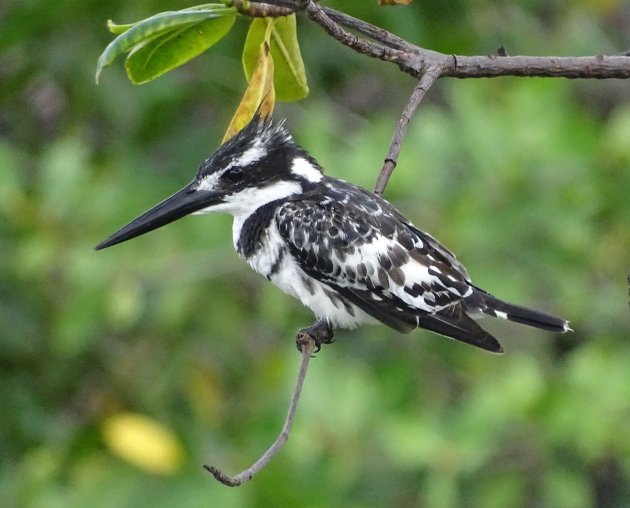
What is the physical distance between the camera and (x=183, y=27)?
7.78 ft

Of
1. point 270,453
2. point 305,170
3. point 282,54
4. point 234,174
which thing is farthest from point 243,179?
point 270,453

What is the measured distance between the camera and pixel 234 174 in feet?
9.93

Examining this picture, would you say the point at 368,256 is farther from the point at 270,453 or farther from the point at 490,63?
the point at 270,453

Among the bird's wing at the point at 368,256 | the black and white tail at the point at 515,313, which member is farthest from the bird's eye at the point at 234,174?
the black and white tail at the point at 515,313

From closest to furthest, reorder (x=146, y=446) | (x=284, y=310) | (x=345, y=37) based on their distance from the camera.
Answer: (x=345, y=37)
(x=146, y=446)
(x=284, y=310)

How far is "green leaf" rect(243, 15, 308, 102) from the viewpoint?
2.47 meters

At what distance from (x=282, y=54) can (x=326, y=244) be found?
0.61 meters

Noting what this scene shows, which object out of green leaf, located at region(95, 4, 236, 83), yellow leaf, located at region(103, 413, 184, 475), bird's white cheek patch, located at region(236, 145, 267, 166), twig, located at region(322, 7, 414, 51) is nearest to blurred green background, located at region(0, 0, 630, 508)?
yellow leaf, located at region(103, 413, 184, 475)

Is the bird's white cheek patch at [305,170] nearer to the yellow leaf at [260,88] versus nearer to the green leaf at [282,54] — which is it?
the green leaf at [282,54]

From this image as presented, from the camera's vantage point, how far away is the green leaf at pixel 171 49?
2385 mm

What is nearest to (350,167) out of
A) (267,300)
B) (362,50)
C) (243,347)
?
(267,300)

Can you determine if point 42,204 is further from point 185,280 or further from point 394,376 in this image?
point 394,376

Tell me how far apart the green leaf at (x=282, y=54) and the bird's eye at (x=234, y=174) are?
45 centimetres

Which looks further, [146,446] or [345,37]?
[146,446]
